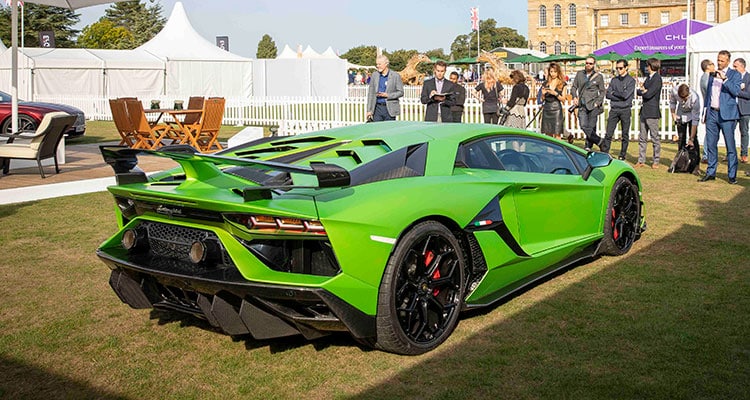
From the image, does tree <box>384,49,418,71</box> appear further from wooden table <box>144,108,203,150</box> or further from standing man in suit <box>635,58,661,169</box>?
standing man in suit <box>635,58,661,169</box>

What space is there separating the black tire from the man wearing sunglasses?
6.90 m

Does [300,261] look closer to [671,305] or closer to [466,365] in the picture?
[466,365]

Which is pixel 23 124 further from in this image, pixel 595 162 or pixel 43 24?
pixel 43 24

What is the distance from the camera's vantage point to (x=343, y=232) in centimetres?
416

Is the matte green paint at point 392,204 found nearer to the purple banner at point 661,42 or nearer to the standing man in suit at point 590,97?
the standing man in suit at point 590,97

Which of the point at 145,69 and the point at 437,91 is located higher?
the point at 145,69

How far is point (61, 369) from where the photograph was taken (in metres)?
4.55

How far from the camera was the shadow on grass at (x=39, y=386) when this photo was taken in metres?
4.17

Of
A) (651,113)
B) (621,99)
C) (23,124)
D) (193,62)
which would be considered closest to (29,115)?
(23,124)

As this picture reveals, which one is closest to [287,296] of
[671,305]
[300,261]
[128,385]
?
[300,261]

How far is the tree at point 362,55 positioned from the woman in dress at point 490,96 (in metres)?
88.7

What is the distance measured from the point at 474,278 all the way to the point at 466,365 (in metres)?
0.78

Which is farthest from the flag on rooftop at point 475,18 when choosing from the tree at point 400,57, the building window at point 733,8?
the building window at point 733,8

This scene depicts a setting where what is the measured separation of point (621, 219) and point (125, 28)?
103 m
